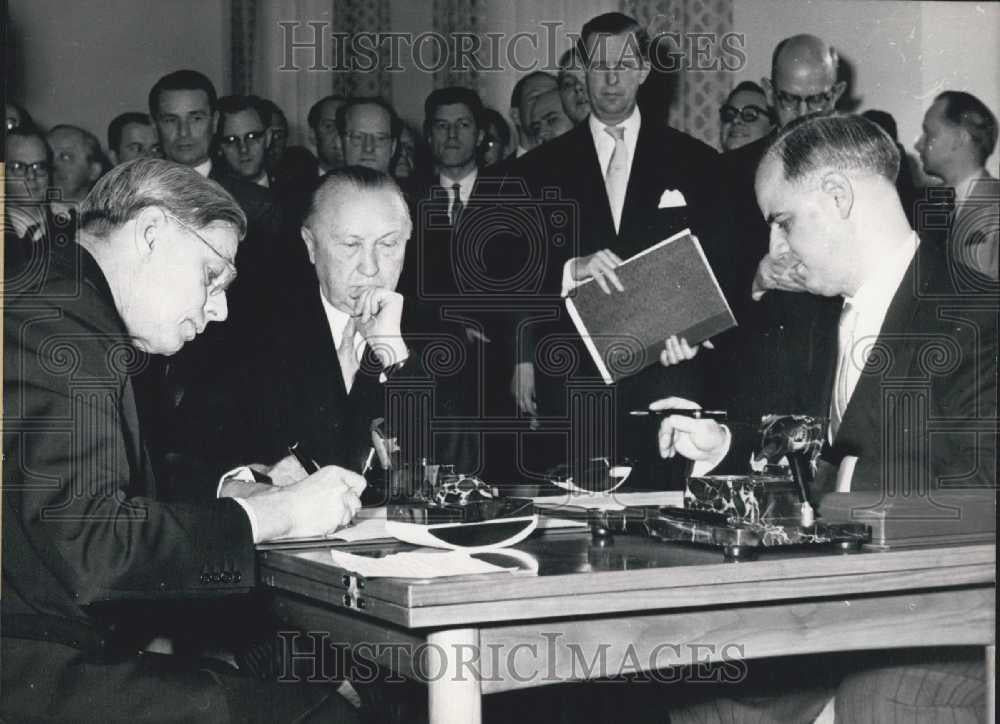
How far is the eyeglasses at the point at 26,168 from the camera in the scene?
4172 mm

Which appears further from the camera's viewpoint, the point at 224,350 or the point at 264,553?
the point at 224,350

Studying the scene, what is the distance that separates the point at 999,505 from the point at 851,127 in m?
1.26

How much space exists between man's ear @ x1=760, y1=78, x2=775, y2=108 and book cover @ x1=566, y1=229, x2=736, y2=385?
92 centimetres

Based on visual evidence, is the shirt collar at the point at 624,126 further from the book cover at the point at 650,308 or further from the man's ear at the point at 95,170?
the man's ear at the point at 95,170

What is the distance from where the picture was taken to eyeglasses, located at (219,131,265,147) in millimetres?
4363

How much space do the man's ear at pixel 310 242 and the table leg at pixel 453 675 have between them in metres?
2.18

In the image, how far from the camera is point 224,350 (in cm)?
344

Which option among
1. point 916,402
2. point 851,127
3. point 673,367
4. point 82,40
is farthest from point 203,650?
point 82,40

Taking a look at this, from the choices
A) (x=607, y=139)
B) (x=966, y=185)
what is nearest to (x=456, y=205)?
(x=607, y=139)

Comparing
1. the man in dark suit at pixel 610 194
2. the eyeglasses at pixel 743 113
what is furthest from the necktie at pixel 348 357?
the eyeglasses at pixel 743 113

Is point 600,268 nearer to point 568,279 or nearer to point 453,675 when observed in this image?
point 568,279

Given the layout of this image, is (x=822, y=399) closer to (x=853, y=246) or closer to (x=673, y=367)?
(x=853, y=246)

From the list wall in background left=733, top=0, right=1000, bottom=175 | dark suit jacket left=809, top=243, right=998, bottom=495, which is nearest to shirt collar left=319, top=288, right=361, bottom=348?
dark suit jacket left=809, top=243, right=998, bottom=495

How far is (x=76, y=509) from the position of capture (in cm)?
166
